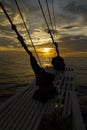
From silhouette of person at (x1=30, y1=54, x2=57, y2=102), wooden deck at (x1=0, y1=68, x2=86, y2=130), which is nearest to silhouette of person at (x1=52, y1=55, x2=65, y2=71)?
wooden deck at (x1=0, y1=68, x2=86, y2=130)

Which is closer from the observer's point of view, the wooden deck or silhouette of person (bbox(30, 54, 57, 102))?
the wooden deck

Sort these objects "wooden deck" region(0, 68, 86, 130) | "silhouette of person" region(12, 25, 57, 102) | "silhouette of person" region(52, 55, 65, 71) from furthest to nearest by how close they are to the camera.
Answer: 1. "silhouette of person" region(52, 55, 65, 71)
2. "silhouette of person" region(12, 25, 57, 102)
3. "wooden deck" region(0, 68, 86, 130)

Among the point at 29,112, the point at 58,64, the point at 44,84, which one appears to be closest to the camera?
the point at 29,112

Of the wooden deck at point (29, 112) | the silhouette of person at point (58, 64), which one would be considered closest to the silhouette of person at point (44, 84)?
the wooden deck at point (29, 112)

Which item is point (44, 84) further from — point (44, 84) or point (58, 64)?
point (58, 64)

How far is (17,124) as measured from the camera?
898 cm

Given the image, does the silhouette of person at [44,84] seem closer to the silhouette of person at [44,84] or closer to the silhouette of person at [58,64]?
the silhouette of person at [44,84]

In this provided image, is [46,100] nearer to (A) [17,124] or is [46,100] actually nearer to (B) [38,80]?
(B) [38,80]

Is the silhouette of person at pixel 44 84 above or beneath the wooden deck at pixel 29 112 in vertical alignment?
above

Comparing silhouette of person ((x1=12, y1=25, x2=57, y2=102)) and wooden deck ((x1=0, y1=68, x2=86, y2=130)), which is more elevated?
silhouette of person ((x1=12, y1=25, x2=57, y2=102))

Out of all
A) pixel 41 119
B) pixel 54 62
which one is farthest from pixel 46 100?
pixel 54 62

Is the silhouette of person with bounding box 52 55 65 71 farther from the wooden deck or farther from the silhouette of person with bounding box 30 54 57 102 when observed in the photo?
the silhouette of person with bounding box 30 54 57 102

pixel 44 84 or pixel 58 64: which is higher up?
pixel 58 64

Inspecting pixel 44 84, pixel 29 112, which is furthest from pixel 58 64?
pixel 29 112
